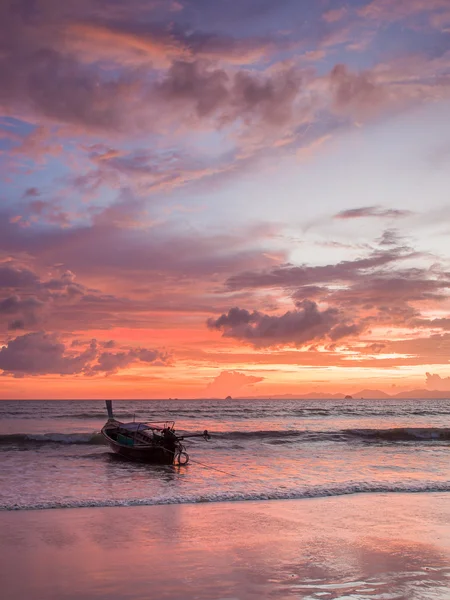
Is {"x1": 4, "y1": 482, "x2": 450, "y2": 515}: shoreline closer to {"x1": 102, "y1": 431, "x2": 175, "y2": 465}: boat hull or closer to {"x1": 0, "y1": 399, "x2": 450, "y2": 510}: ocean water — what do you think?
{"x1": 0, "y1": 399, "x2": 450, "y2": 510}: ocean water

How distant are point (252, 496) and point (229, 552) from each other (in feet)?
22.2

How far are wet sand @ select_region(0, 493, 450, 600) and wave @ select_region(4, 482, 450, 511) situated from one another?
0.73m

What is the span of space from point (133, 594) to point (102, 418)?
6316 cm

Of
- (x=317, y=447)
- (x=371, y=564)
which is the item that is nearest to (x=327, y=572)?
(x=371, y=564)

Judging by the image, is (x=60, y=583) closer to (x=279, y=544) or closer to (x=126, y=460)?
(x=279, y=544)

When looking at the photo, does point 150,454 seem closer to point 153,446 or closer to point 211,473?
point 153,446

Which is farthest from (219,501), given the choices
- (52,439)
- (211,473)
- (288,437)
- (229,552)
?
(288,437)

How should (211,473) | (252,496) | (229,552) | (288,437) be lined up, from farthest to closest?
(288,437) < (211,473) < (252,496) < (229,552)

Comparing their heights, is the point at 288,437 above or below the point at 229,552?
below

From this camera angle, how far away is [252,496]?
17.1m

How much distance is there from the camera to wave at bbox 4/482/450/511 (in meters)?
15.6

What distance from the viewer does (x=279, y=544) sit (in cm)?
1122

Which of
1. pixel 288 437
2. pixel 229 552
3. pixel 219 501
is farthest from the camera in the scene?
pixel 288 437

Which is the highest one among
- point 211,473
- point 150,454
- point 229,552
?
point 229,552
